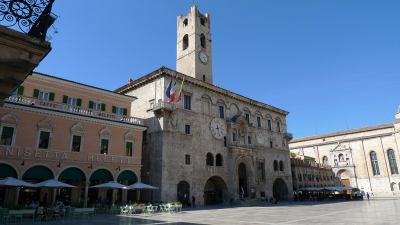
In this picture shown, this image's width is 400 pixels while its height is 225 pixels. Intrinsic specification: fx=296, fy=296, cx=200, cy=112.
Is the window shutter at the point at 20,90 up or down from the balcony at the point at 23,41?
up

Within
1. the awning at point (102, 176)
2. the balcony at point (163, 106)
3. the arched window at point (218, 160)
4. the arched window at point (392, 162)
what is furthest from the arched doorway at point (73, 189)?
the arched window at point (392, 162)

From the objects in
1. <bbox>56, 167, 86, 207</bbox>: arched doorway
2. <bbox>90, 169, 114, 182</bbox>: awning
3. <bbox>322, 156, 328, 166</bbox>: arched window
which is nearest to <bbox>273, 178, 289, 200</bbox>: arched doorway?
<bbox>322, 156, 328, 166</bbox>: arched window

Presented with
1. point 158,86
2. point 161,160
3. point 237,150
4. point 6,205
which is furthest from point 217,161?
point 6,205

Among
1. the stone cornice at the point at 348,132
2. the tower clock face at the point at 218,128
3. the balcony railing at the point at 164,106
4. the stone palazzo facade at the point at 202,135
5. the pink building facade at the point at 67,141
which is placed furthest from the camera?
the stone cornice at the point at 348,132

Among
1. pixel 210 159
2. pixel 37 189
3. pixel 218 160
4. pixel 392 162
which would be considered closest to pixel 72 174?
pixel 37 189

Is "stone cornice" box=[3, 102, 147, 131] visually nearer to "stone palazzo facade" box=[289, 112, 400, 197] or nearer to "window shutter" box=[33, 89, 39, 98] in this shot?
"window shutter" box=[33, 89, 39, 98]

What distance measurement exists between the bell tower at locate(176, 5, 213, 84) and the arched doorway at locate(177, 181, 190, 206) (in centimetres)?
1524

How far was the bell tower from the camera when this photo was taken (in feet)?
137

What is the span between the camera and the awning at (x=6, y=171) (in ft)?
65.7

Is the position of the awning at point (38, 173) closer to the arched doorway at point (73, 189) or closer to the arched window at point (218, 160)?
the arched doorway at point (73, 189)

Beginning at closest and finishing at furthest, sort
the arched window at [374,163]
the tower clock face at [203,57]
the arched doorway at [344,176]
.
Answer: the tower clock face at [203,57] → the arched window at [374,163] → the arched doorway at [344,176]

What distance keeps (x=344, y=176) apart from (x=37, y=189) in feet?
212

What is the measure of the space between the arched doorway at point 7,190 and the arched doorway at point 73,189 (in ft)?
10.3

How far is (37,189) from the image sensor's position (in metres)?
23.6
